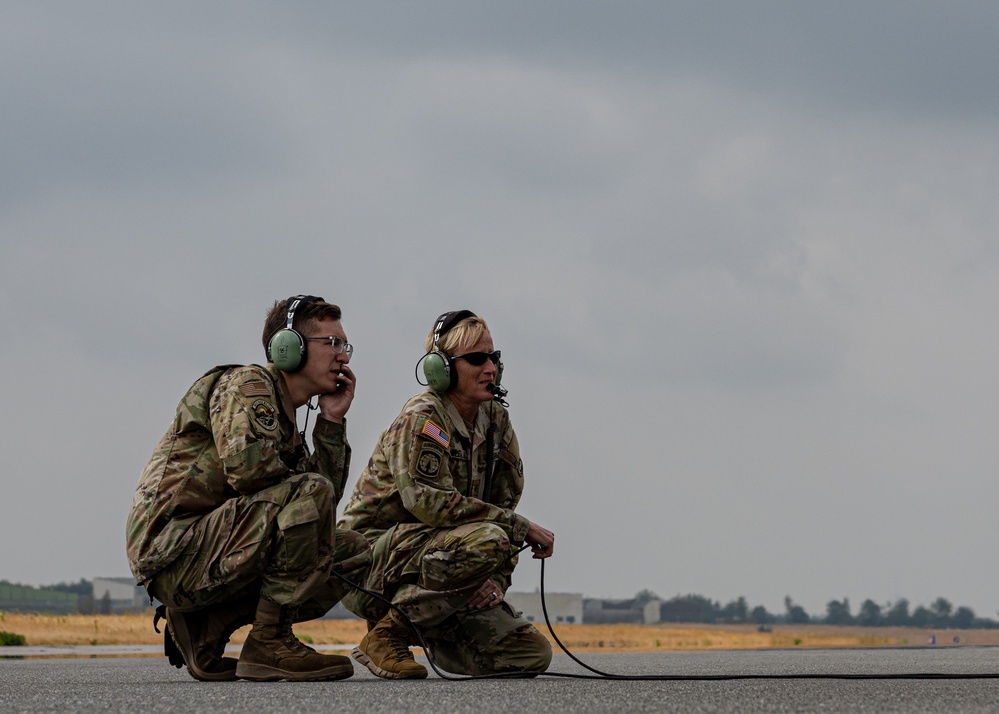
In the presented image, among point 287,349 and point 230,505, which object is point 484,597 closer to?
point 230,505

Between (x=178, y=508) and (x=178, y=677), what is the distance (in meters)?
1.44

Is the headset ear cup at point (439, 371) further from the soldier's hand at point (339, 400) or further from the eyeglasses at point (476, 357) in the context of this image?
the soldier's hand at point (339, 400)

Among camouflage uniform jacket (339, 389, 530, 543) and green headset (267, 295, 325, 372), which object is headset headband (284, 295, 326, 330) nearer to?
green headset (267, 295, 325, 372)

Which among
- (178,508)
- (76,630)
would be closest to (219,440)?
(178,508)

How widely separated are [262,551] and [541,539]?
150 cm

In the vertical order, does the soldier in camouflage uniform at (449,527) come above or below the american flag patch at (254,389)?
below

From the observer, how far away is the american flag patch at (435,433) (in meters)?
7.03

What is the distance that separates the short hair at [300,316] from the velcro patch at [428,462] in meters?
0.84

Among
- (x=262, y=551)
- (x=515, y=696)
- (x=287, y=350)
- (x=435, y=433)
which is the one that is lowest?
(x=515, y=696)

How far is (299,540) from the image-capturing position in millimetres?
6262

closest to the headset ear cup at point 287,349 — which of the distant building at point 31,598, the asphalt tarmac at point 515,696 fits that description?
the asphalt tarmac at point 515,696

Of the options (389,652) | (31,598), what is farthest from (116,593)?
(389,652)

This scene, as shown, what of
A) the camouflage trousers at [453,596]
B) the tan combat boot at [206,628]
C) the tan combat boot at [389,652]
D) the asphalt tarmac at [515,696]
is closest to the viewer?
the asphalt tarmac at [515,696]

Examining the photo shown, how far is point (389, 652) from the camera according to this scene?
7.08 m
